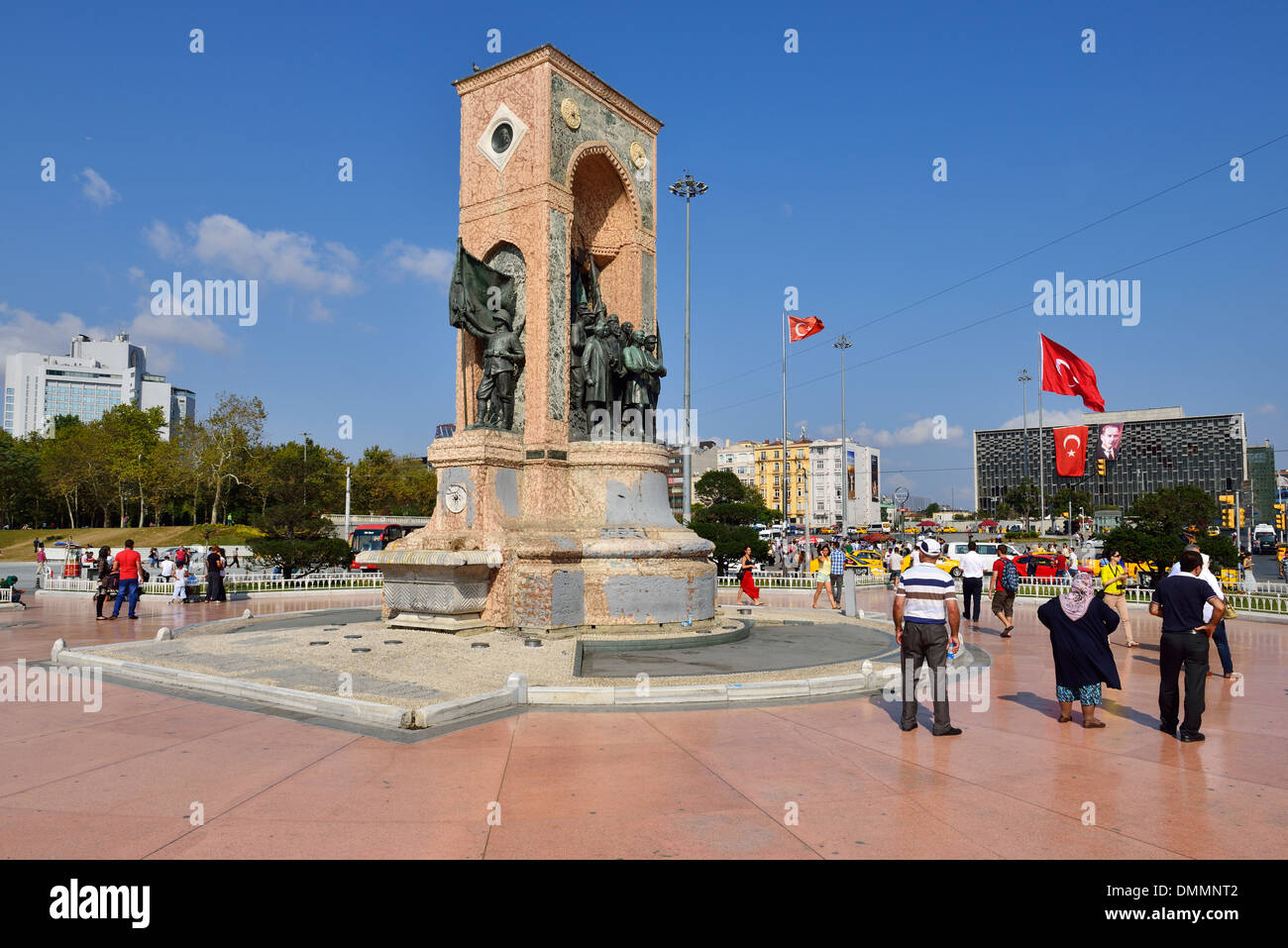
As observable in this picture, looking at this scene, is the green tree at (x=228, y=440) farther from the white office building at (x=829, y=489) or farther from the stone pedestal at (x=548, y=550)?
the white office building at (x=829, y=489)

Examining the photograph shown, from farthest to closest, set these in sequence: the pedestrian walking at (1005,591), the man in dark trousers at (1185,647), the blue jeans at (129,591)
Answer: the blue jeans at (129,591), the pedestrian walking at (1005,591), the man in dark trousers at (1185,647)

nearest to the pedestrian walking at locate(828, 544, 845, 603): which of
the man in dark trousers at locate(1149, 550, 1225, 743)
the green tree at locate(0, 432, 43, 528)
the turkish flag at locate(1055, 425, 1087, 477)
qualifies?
the man in dark trousers at locate(1149, 550, 1225, 743)

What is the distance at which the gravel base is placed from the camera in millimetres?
8648

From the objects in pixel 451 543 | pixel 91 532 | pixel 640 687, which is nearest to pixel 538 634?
pixel 451 543

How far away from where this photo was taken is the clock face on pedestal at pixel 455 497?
43.0 feet

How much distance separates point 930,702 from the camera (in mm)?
8570

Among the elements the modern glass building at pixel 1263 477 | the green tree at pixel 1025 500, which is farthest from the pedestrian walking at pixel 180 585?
the modern glass building at pixel 1263 477

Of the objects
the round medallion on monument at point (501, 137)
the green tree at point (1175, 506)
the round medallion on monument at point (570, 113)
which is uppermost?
the round medallion on monument at point (570, 113)

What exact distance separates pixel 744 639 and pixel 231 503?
64.4 metres

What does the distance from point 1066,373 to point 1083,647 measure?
20.4 meters

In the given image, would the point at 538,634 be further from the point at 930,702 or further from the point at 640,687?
the point at 930,702

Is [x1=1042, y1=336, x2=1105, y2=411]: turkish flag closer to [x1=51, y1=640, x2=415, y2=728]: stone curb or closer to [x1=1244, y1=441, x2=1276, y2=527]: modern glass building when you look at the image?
[x1=51, y1=640, x2=415, y2=728]: stone curb

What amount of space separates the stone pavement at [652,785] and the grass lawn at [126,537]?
48.6m
